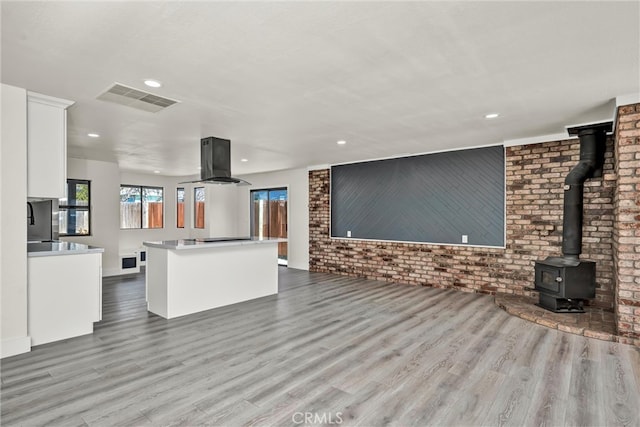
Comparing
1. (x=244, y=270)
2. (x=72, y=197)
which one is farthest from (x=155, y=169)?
(x=244, y=270)

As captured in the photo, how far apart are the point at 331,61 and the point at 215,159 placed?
2.87m

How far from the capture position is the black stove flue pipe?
4.32m

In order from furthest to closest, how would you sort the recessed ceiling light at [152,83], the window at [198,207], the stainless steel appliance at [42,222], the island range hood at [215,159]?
1. the window at [198,207]
2. the stainless steel appliance at [42,222]
3. the island range hood at [215,159]
4. the recessed ceiling light at [152,83]

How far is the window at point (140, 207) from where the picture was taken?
360 inches

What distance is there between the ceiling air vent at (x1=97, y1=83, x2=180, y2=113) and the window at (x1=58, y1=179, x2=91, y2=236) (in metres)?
4.62

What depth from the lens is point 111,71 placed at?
2732mm

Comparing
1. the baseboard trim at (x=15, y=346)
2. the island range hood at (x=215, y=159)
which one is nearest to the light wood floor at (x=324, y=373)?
the baseboard trim at (x=15, y=346)

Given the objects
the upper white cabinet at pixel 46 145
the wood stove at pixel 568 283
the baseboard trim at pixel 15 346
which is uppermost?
the upper white cabinet at pixel 46 145

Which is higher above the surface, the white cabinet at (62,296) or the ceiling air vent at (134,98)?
the ceiling air vent at (134,98)

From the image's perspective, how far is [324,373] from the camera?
2.75 m

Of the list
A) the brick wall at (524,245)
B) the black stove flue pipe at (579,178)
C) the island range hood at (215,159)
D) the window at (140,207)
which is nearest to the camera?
the black stove flue pipe at (579,178)

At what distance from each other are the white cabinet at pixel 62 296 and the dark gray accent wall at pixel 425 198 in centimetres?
483

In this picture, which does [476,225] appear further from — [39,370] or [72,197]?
[72,197]

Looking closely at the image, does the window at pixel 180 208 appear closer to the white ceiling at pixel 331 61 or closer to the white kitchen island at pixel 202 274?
the white kitchen island at pixel 202 274
